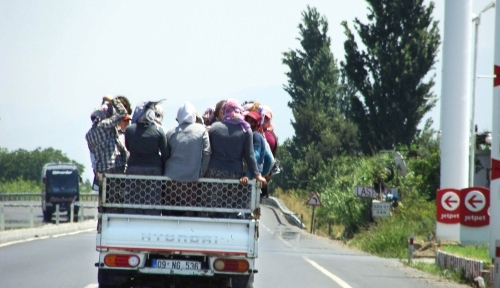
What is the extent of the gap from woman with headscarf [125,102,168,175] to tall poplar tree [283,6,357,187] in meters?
66.9

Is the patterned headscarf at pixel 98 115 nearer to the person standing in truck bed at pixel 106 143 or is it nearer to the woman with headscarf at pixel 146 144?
the person standing in truck bed at pixel 106 143

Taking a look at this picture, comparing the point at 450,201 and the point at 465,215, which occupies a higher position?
the point at 450,201

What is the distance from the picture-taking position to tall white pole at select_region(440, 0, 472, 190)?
31.5 m

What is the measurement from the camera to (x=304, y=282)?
16.3 m

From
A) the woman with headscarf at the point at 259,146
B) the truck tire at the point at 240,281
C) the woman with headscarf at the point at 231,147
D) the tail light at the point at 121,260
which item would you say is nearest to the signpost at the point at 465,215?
the woman with headscarf at the point at 259,146

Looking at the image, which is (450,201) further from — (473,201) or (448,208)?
(473,201)

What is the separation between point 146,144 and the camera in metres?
11.3

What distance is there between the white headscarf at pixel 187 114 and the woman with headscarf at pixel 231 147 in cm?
29

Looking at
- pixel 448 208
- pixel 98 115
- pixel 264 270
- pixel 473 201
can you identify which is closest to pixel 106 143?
pixel 98 115

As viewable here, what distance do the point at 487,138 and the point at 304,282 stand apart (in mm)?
20232

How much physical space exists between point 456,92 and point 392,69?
27284 millimetres

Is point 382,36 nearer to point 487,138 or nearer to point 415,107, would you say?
point 415,107

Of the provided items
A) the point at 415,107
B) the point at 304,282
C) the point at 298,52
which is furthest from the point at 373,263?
the point at 298,52

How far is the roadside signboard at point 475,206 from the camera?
2261cm
